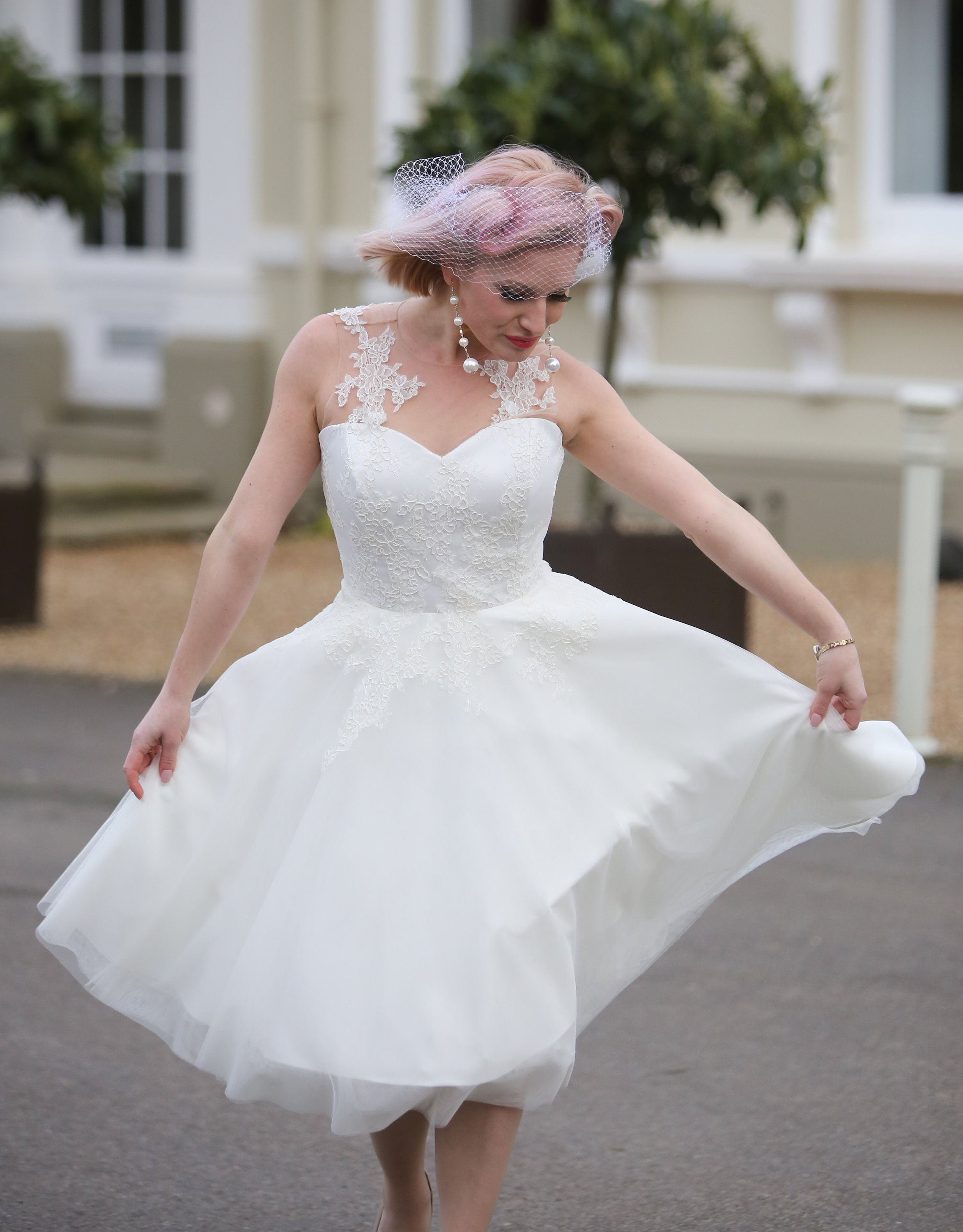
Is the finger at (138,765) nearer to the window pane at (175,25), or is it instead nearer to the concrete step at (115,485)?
the concrete step at (115,485)

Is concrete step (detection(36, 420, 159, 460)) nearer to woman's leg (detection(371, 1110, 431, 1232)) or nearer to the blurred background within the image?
the blurred background

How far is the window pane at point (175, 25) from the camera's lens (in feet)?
41.2

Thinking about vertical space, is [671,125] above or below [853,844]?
above

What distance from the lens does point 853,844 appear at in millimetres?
5684

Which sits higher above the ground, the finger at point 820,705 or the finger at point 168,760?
the finger at point 820,705

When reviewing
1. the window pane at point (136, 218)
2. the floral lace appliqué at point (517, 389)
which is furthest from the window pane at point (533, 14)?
the floral lace appliqué at point (517, 389)

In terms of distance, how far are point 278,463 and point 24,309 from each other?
1054 centimetres

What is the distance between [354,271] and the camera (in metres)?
11.5

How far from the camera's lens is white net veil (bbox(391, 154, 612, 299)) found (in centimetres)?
266

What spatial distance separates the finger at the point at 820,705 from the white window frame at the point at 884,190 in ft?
24.9

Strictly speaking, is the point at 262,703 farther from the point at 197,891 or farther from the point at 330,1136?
the point at 330,1136

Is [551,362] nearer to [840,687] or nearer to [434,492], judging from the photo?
[434,492]

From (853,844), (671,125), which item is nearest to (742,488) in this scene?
(671,125)

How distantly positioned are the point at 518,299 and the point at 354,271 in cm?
905
